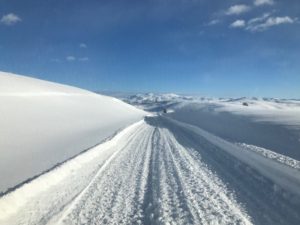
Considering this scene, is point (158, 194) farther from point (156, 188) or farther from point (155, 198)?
point (156, 188)

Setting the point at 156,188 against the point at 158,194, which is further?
the point at 156,188

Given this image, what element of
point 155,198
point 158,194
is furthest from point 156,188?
point 155,198

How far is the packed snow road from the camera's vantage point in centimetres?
737

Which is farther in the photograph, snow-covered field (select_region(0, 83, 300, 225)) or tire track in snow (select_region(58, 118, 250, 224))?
snow-covered field (select_region(0, 83, 300, 225))

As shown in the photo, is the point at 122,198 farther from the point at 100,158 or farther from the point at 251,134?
the point at 251,134

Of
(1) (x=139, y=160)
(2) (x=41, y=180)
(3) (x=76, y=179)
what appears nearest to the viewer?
(2) (x=41, y=180)

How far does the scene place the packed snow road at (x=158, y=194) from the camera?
737 cm

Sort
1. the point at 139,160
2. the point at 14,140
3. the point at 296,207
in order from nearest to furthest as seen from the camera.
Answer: the point at 296,207
the point at 139,160
the point at 14,140

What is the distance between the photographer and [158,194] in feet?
29.8

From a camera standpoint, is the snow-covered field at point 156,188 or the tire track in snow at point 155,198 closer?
the tire track in snow at point 155,198

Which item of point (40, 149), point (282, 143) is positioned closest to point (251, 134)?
point (282, 143)

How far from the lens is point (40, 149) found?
16.7 metres

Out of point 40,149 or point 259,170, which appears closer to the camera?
point 259,170

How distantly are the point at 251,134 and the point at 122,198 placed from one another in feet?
65.4
